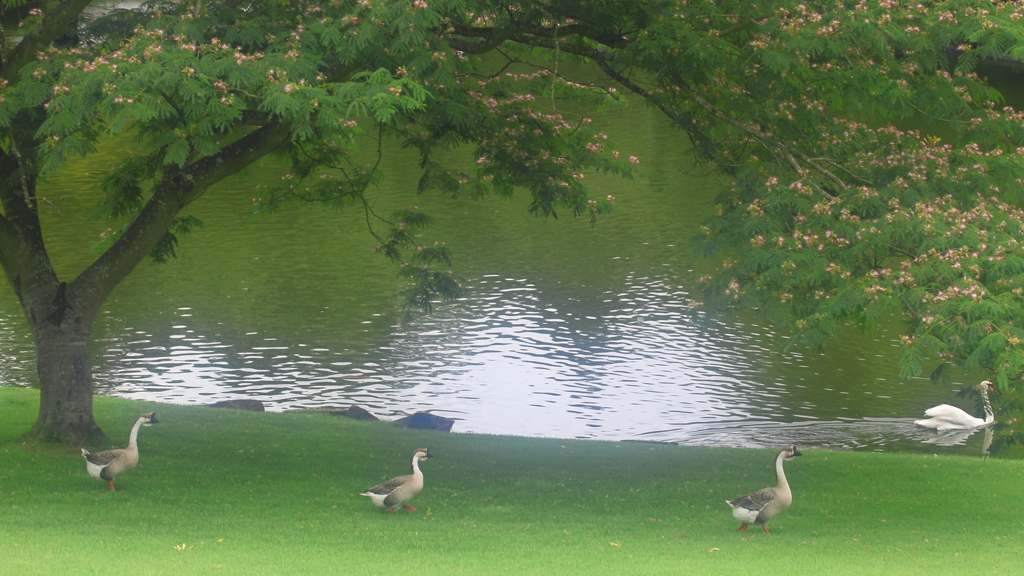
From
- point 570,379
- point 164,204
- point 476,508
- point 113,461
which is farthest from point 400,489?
point 570,379

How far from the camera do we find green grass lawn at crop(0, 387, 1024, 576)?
956 cm

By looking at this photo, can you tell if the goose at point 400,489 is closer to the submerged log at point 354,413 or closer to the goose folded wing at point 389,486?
the goose folded wing at point 389,486

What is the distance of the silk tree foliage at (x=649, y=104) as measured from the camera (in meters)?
9.84

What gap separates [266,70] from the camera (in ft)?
33.8

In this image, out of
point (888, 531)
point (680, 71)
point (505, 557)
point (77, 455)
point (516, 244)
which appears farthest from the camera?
point (516, 244)

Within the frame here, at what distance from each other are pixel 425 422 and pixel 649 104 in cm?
757

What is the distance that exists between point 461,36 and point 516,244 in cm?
2145

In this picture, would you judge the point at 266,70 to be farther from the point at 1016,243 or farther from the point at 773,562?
the point at 1016,243

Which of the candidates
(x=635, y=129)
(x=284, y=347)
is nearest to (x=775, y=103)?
(x=284, y=347)

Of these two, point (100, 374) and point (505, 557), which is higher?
point (505, 557)

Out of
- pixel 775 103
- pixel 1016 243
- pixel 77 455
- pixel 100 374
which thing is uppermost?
pixel 775 103

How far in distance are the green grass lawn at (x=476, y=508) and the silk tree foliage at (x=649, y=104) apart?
5.88ft

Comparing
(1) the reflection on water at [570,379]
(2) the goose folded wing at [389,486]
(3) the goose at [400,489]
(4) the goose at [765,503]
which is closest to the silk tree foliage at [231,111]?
(3) the goose at [400,489]

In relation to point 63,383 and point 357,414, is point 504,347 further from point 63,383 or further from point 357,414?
point 63,383
